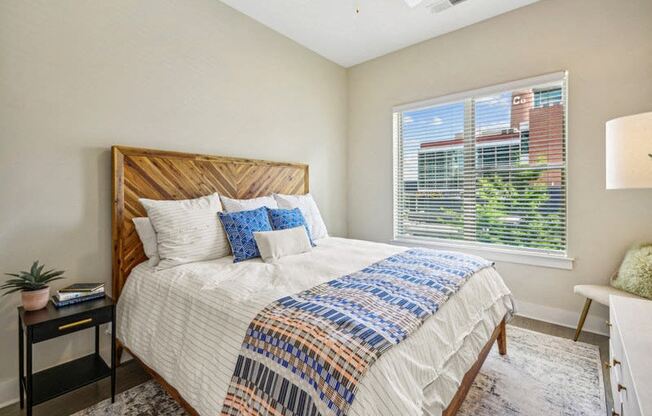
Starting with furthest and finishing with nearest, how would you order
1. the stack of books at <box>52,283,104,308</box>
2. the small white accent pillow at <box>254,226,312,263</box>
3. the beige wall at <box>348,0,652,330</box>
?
1. the beige wall at <box>348,0,652,330</box>
2. the small white accent pillow at <box>254,226,312,263</box>
3. the stack of books at <box>52,283,104,308</box>

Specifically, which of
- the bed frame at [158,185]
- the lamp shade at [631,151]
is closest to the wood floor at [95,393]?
the bed frame at [158,185]

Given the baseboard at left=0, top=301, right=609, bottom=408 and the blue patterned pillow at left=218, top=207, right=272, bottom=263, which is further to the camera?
the baseboard at left=0, top=301, right=609, bottom=408

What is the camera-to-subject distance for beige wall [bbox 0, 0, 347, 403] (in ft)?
5.81

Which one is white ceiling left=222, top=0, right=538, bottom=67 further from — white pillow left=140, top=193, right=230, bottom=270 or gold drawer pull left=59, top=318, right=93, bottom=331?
gold drawer pull left=59, top=318, right=93, bottom=331

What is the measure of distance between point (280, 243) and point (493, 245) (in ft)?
7.23

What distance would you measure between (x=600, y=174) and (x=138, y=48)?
147 inches

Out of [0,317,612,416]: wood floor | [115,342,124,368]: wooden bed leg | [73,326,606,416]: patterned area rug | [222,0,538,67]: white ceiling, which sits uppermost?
[222,0,538,67]: white ceiling

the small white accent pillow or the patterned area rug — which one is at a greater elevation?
the small white accent pillow

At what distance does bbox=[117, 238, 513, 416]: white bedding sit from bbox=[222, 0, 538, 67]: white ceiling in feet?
7.49

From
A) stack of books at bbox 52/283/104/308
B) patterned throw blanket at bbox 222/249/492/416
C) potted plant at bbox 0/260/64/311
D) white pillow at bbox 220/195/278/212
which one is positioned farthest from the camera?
white pillow at bbox 220/195/278/212

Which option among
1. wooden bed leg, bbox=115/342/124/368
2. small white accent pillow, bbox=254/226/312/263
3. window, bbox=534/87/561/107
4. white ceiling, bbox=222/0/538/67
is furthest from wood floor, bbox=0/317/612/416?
white ceiling, bbox=222/0/538/67

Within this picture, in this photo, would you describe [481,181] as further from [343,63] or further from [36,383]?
[36,383]

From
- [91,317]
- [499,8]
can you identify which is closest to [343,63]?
[499,8]

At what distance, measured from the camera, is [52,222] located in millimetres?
1894
